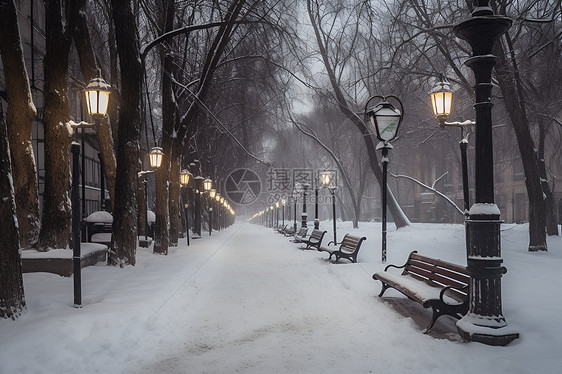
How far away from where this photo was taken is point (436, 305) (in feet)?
20.4

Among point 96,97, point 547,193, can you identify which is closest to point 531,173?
point 547,193

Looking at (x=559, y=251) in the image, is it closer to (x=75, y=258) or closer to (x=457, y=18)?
(x=457, y=18)

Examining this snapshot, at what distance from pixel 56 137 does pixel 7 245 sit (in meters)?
5.83

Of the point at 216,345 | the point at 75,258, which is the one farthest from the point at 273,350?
the point at 75,258

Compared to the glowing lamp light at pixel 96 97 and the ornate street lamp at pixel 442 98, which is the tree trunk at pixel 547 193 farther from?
the glowing lamp light at pixel 96 97

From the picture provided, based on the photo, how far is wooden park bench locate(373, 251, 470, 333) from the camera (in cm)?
623

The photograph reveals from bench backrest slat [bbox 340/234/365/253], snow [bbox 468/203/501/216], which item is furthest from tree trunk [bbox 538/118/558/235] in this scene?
snow [bbox 468/203/501/216]

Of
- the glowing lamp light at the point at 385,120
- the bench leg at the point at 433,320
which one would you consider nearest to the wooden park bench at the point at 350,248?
the glowing lamp light at the point at 385,120

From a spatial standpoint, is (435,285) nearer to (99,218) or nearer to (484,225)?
(484,225)

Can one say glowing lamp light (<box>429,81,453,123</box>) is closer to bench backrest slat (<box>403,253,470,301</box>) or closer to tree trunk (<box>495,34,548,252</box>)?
bench backrest slat (<box>403,253,470,301</box>)

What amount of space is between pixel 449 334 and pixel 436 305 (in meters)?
0.40

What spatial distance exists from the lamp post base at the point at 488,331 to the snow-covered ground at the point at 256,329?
4.3 inches

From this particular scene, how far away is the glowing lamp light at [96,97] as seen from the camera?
8.93m

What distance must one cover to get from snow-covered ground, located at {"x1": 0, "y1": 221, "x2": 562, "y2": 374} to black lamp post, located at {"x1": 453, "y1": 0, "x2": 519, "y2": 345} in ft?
0.88
